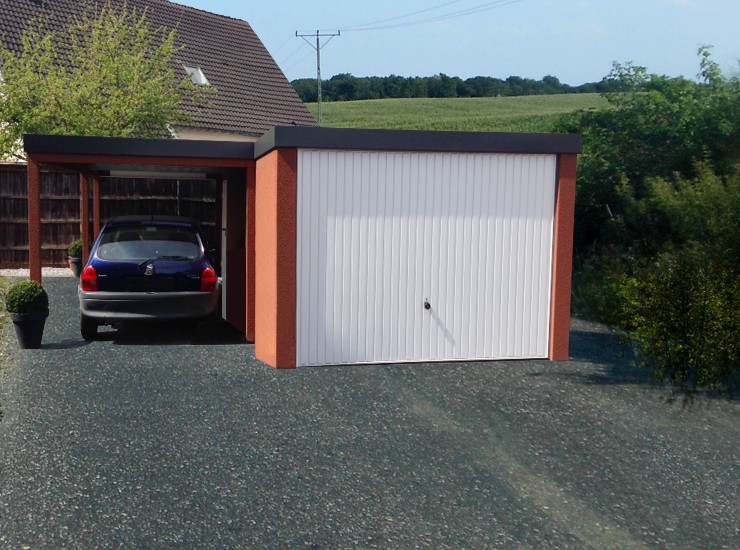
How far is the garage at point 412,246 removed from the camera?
10.1m

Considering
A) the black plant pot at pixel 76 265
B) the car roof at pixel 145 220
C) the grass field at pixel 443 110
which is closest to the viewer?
the car roof at pixel 145 220

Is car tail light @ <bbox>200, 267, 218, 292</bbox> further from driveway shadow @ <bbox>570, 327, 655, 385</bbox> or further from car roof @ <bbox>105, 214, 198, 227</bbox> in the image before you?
driveway shadow @ <bbox>570, 327, 655, 385</bbox>

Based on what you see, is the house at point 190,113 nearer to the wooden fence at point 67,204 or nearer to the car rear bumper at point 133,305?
the wooden fence at point 67,204

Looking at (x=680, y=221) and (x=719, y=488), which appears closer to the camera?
(x=719, y=488)

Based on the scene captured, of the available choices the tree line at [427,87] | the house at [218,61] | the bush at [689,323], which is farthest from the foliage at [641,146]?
the tree line at [427,87]

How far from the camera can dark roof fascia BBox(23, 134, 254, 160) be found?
1096 cm

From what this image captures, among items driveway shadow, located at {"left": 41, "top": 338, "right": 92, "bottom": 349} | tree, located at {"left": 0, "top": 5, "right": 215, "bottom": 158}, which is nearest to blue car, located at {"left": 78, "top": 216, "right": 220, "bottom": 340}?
driveway shadow, located at {"left": 41, "top": 338, "right": 92, "bottom": 349}

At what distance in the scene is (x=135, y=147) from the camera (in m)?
11.0

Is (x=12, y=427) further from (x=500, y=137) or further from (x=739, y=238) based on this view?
(x=739, y=238)

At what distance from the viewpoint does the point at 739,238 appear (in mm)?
12086

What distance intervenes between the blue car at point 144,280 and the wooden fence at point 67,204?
338 inches

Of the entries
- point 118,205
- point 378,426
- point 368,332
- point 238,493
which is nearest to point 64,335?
point 368,332

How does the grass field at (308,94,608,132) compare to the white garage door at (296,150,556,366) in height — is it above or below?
above

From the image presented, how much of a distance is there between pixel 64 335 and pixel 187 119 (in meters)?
9.64
